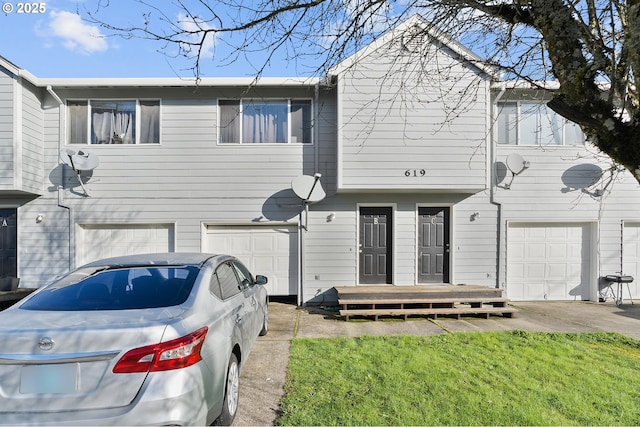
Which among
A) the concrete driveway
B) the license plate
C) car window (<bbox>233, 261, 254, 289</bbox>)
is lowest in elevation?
the concrete driveway

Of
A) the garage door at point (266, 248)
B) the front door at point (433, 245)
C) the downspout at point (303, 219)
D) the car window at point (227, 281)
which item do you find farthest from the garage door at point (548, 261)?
the car window at point (227, 281)

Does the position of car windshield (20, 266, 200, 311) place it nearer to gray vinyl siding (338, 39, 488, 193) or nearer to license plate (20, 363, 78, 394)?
license plate (20, 363, 78, 394)

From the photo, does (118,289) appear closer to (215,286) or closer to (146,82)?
(215,286)

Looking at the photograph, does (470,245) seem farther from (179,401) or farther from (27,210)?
(27,210)

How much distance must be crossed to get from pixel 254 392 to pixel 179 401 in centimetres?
156

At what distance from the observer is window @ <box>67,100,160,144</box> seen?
7.58 meters

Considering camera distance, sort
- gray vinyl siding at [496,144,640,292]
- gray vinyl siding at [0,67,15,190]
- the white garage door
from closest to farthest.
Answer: gray vinyl siding at [0,67,15,190] → gray vinyl siding at [496,144,640,292] → the white garage door

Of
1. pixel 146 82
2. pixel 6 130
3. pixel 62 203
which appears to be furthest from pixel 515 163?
pixel 6 130

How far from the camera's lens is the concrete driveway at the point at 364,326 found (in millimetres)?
3439

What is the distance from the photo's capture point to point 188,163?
7.54 metres

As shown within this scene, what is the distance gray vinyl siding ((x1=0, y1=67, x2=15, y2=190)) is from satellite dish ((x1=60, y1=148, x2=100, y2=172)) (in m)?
0.94

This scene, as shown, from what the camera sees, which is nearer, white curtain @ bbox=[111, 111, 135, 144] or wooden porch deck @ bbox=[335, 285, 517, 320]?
wooden porch deck @ bbox=[335, 285, 517, 320]

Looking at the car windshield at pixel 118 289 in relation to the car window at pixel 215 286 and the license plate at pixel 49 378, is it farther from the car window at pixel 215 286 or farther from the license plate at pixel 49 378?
the license plate at pixel 49 378

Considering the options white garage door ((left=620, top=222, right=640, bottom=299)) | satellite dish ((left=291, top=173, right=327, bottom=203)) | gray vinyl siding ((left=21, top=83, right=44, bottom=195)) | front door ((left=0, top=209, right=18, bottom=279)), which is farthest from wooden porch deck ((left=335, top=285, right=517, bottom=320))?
front door ((left=0, top=209, right=18, bottom=279))
